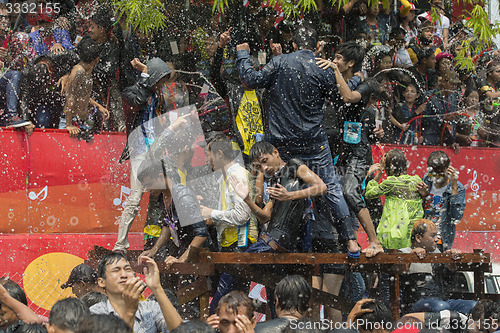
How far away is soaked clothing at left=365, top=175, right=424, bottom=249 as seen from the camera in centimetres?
721

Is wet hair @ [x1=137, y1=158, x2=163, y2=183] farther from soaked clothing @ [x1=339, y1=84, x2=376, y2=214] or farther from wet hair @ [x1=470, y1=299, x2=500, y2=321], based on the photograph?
wet hair @ [x1=470, y1=299, x2=500, y2=321]

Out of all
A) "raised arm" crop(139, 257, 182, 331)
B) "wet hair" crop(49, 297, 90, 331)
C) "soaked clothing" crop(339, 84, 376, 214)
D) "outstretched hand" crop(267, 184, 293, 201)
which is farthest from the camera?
"soaked clothing" crop(339, 84, 376, 214)

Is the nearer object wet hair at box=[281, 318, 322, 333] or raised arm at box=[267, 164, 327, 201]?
wet hair at box=[281, 318, 322, 333]

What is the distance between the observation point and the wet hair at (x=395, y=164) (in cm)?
739

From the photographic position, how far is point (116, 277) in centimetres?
490

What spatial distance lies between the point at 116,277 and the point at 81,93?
165 inches

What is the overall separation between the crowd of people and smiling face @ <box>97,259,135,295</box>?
0.5 inches

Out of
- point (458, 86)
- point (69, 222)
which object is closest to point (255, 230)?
point (69, 222)

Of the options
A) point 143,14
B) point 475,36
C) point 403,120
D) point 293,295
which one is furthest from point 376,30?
point 293,295

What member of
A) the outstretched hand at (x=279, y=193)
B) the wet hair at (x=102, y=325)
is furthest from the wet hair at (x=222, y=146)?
the wet hair at (x=102, y=325)

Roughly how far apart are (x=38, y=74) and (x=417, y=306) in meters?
5.75

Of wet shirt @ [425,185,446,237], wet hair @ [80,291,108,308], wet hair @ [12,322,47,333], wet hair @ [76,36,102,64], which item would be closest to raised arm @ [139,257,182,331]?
wet hair @ [12,322,47,333]

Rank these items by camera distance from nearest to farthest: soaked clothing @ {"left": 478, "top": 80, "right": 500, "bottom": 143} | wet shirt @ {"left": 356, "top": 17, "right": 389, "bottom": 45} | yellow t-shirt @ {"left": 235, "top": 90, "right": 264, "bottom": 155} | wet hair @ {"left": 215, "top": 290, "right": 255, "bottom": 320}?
wet hair @ {"left": 215, "top": 290, "right": 255, "bottom": 320} → yellow t-shirt @ {"left": 235, "top": 90, "right": 264, "bottom": 155} → wet shirt @ {"left": 356, "top": 17, "right": 389, "bottom": 45} → soaked clothing @ {"left": 478, "top": 80, "right": 500, "bottom": 143}

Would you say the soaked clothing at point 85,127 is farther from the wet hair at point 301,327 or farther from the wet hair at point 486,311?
the wet hair at point 486,311
